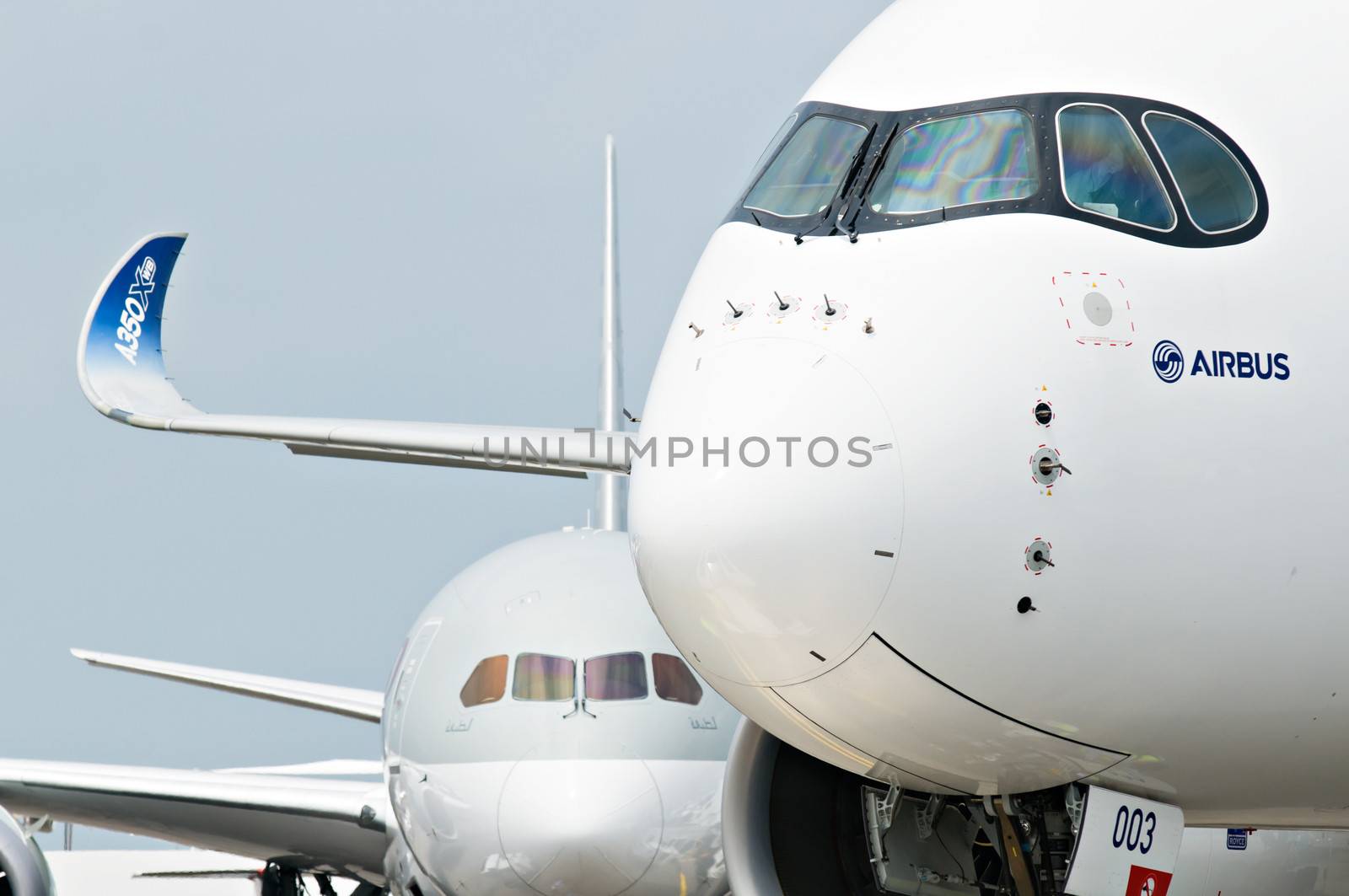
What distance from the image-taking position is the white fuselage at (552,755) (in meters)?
9.17

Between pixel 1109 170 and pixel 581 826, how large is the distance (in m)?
5.34

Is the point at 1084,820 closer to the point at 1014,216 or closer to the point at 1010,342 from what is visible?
the point at 1010,342

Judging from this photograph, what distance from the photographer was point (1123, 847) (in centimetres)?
490

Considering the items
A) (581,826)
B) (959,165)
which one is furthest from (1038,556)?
(581,826)

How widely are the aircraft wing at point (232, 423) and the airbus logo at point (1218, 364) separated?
409 cm

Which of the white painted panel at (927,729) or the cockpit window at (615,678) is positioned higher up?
the white painted panel at (927,729)

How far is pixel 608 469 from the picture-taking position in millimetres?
8578

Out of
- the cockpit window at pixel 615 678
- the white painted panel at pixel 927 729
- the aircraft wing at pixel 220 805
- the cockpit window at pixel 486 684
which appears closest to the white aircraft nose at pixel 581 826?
the cockpit window at pixel 615 678

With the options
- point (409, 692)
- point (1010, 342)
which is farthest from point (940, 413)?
point (409, 692)

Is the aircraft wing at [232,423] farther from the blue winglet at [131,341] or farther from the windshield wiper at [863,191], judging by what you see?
the windshield wiper at [863,191]

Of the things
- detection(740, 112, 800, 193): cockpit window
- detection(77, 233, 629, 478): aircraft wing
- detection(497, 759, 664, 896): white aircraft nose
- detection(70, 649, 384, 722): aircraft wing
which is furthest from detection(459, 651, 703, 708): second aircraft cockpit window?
detection(740, 112, 800, 193): cockpit window

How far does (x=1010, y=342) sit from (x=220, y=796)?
831 centimetres

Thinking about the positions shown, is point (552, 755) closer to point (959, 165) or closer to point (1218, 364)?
point (959, 165)

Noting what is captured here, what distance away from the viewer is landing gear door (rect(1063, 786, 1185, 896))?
4770 mm
